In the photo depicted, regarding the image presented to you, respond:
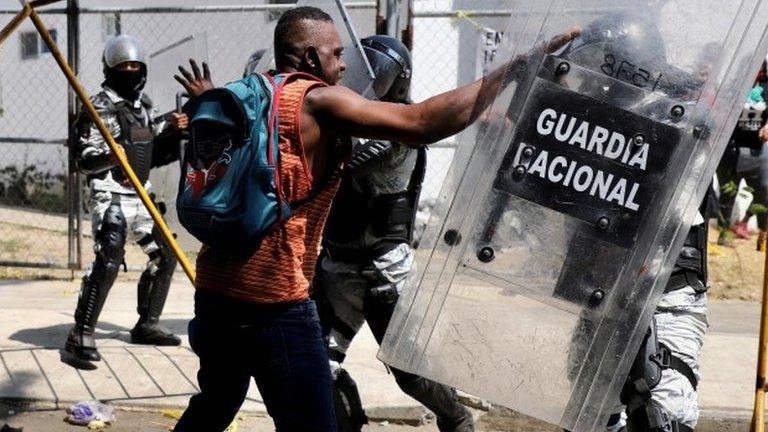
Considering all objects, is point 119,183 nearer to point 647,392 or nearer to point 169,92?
point 169,92

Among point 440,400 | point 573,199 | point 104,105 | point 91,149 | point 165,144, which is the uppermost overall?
point 573,199

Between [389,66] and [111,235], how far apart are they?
2.49 meters

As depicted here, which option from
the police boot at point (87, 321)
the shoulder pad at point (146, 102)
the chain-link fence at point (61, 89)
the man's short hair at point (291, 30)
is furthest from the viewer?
the chain-link fence at point (61, 89)

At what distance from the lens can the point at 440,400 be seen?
502 cm

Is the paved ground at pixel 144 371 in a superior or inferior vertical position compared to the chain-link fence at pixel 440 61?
inferior

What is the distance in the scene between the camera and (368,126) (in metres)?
3.28

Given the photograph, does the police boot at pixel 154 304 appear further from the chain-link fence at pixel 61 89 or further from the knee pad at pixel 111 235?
the chain-link fence at pixel 61 89

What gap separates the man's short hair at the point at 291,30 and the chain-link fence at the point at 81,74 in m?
5.25

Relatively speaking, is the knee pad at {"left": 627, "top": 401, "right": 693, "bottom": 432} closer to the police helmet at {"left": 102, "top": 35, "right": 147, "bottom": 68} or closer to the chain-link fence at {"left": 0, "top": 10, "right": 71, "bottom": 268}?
the police helmet at {"left": 102, "top": 35, "right": 147, "bottom": 68}

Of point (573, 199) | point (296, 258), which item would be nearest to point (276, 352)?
point (296, 258)

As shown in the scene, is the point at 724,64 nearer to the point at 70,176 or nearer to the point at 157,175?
the point at 157,175

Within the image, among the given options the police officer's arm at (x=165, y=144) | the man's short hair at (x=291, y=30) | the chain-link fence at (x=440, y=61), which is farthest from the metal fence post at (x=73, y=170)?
the man's short hair at (x=291, y=30)

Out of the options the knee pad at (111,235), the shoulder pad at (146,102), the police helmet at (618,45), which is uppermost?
the police helmet at (618,45)

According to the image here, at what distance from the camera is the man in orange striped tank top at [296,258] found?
3.28 meters
